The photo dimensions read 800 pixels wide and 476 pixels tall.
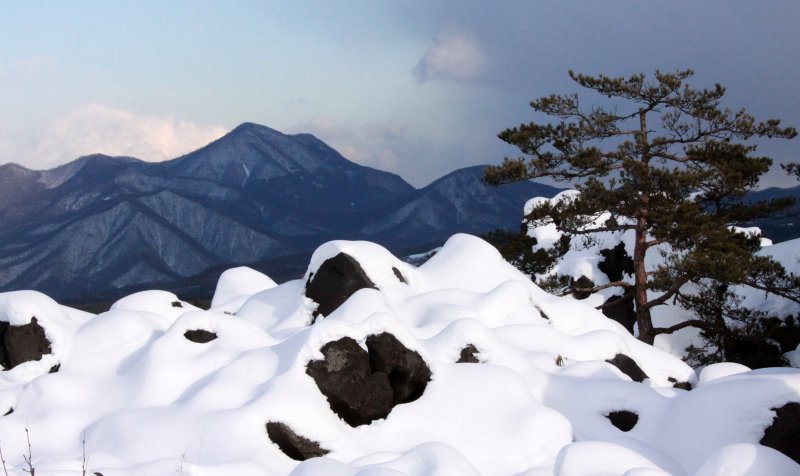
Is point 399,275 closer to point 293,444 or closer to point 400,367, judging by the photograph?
point 400,367

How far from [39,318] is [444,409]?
32.9 ft

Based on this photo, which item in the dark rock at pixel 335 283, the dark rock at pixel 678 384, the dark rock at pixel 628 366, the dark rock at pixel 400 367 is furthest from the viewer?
the dark rock at pixel 335 283

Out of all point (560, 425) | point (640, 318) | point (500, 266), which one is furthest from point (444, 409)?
point (640, 318)

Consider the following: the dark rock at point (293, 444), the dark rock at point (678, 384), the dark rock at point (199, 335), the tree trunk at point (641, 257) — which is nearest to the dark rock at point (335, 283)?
the dark rock at point (199, 335)

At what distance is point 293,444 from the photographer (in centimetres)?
1088

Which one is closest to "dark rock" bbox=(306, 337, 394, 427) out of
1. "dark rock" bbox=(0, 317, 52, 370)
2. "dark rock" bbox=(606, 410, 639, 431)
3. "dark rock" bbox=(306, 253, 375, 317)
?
"dark rock" bbox=(606, 410, 639, 431)

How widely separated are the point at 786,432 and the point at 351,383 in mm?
7134

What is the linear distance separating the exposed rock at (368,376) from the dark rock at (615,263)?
87.0ft

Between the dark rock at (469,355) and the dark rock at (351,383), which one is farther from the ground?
the dark rock at (469,355)

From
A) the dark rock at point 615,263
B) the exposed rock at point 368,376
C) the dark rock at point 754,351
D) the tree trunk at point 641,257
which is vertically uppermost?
the dark rock at point 615,263

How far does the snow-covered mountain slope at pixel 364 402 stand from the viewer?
10086 millimetres

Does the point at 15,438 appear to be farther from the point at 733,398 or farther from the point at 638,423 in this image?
the point at 733,398

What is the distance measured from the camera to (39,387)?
536 inches

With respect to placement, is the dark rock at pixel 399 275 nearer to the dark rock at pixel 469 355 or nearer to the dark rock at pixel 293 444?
the dark rock at pixel 469 355
